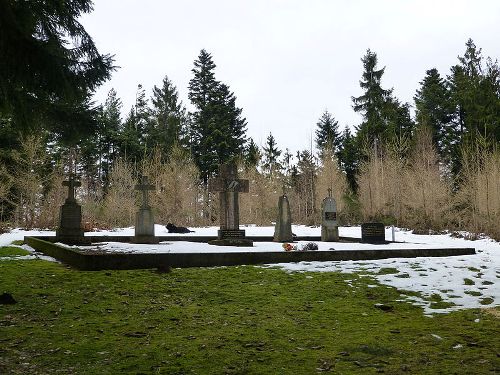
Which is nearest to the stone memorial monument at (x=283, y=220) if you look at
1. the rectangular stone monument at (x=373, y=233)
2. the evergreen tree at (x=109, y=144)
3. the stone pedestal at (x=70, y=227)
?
the rectangular stone monument at (x=373, y=233)

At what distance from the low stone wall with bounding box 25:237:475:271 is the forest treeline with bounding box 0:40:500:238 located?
15.9ft

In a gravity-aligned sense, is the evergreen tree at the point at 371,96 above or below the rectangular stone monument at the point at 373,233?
above

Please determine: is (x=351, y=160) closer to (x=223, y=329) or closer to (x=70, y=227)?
(x=70, y=227)

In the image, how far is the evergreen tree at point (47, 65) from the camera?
468 cm

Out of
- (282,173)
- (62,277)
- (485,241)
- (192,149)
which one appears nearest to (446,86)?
(282,173)

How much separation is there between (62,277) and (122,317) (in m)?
3.02

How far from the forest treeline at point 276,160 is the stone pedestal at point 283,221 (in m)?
7.05

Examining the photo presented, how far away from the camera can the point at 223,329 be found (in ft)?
17.2

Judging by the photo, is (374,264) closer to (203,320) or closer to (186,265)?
(186,265)

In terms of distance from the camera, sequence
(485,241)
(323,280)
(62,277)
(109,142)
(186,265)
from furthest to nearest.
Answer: (109,142)
(485,241)
(186,265)
(323,280)
(62,277)

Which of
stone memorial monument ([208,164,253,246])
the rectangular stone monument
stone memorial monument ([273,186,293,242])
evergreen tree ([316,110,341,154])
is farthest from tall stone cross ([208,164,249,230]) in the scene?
evergreen tree ([316,110,341,154])

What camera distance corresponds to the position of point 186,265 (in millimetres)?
9953

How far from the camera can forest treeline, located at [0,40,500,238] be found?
90.9ft

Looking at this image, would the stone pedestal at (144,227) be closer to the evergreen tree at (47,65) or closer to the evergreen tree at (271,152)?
the evergreen tree at (47,65)
